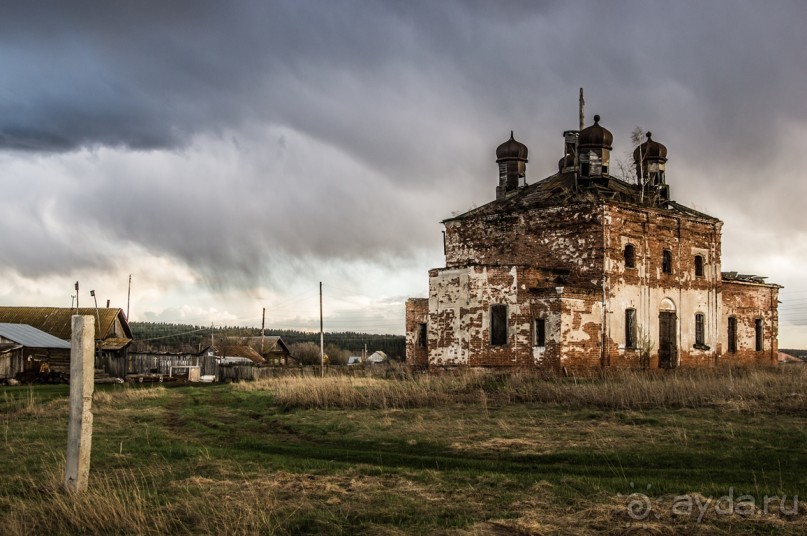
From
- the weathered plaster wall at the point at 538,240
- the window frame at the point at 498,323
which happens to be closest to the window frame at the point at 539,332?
the window frame at the point at 498,323

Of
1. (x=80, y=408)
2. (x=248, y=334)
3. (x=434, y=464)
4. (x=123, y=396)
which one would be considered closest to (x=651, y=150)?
(x=123, y=396)

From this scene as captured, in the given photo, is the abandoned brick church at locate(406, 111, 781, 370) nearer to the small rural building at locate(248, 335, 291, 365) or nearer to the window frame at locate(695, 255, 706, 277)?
the window frame at locate(695, 255, 706, 277)

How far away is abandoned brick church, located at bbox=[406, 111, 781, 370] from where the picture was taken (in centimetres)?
2697

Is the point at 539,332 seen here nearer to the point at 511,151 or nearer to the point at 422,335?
the point at 422,335

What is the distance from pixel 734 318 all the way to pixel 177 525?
32647mm

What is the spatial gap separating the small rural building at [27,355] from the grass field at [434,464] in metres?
20.3

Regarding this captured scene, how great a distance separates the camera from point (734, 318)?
Result: 35500 mm

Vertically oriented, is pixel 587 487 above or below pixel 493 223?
below

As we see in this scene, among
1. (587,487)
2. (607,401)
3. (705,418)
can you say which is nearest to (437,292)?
(607,401)

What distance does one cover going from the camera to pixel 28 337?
4116 centimetres

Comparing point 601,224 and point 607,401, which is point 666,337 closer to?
point 601,224

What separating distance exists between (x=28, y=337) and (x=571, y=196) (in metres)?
29.3

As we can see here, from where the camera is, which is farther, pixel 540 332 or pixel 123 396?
pixel 540 332

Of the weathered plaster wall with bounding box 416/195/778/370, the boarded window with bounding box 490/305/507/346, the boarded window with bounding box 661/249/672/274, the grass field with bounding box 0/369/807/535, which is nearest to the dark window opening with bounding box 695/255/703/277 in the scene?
the weathered plaster wall with bounding box 416/195/778/370
